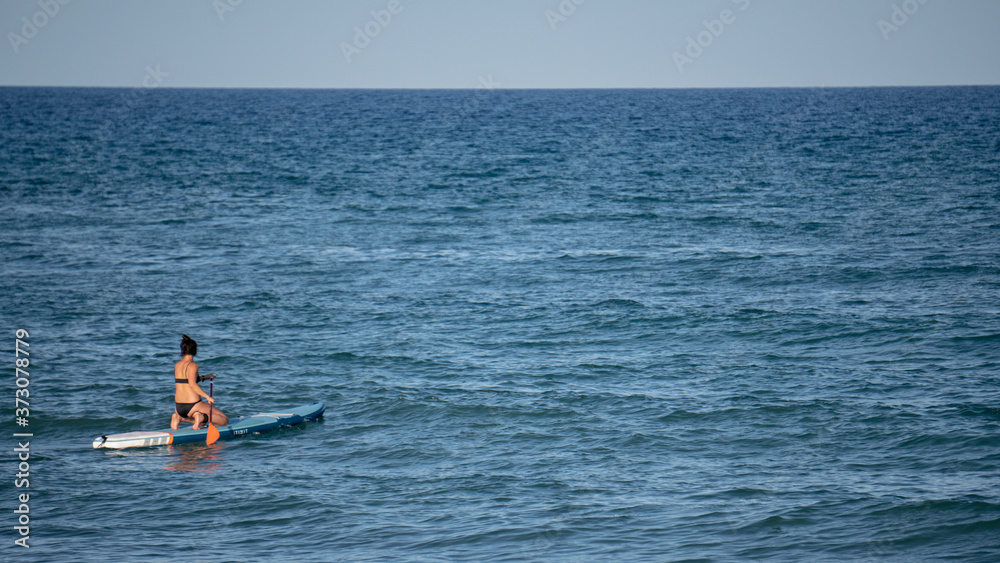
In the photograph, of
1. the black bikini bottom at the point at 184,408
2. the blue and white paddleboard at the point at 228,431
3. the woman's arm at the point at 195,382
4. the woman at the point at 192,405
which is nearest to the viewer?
the blue and white paddleboard at the point at 228,431

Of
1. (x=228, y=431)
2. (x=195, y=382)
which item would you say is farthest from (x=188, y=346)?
(x=228, y=431)

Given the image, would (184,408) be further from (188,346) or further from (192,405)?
(188,346)

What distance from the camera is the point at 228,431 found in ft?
58.7

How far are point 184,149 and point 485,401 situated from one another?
58.6 metres

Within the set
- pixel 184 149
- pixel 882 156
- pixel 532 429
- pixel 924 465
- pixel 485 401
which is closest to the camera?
pixel 924 465

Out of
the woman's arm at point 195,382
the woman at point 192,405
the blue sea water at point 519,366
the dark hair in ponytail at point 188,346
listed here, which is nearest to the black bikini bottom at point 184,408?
the woman at point 192,405

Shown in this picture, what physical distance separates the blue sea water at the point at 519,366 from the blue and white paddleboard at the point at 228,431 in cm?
25

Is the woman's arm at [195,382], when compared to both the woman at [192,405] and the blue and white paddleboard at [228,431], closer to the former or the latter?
the woman at [192,405]

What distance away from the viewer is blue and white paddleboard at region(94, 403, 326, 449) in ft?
56.5

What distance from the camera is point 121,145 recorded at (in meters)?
74.4

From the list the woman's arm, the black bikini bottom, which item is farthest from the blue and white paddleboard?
the woman's arm

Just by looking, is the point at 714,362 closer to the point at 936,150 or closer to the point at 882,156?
the point at 882,156

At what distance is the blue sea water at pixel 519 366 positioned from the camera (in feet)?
45.7

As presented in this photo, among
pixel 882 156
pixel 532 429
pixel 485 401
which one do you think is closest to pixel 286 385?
pixel 485 401
